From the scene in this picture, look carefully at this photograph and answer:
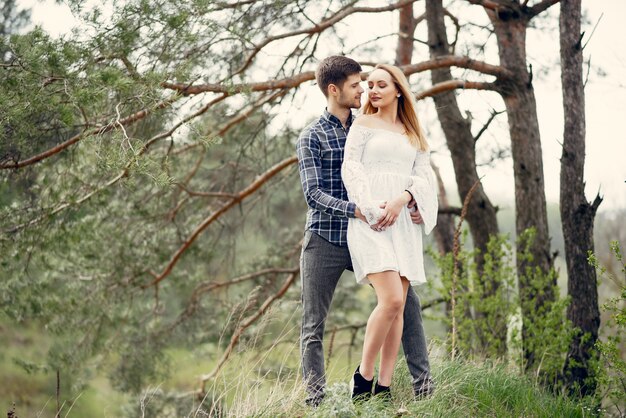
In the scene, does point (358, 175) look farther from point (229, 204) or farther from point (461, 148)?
point (461, 148)

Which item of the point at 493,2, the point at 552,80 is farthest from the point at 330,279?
the point at 552,80

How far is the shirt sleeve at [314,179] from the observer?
380 cm

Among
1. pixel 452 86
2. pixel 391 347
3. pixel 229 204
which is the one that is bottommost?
pixel 391 347

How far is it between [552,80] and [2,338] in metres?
10.4

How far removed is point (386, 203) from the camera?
377 cm

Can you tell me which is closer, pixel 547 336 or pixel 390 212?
pixel 390 212

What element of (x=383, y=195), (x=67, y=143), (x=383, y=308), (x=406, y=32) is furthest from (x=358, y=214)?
(x=406, y=32)

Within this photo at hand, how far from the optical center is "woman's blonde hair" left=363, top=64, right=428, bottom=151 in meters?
3.92

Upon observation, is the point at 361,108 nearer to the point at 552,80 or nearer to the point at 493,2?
the point at 493,2

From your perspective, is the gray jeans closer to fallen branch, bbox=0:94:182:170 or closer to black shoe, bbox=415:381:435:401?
black shoe, bbox=415:381:435:401

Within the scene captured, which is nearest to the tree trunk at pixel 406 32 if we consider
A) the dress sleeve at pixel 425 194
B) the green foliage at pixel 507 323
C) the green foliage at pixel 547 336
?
the green foliage at pixel 507 323

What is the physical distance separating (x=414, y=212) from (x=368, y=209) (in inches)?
12.0

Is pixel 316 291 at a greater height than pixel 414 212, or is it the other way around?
pixel 414 212

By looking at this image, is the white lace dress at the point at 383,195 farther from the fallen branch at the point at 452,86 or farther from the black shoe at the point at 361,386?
the fallen branch at the point at 452,86
